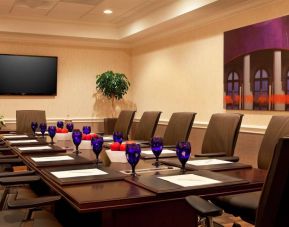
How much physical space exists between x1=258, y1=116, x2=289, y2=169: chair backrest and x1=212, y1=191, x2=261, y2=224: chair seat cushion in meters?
0.36

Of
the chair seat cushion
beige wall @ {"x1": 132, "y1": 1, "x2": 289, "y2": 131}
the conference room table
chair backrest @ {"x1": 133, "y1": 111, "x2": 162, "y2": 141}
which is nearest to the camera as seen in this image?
the conference room table

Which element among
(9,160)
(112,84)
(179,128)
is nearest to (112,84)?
(112,84)

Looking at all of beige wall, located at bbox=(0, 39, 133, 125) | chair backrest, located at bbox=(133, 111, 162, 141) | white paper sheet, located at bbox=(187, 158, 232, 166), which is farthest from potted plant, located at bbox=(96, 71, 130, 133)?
white paper sheet, located at bbox=(187, 158, 232, 166)

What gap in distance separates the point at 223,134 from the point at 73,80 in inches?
195

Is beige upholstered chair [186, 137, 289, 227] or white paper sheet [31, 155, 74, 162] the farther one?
white paper sheet [31, 155, 74, 162]

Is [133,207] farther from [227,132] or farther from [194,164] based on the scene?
[227,132]

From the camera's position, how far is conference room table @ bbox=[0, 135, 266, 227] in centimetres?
146

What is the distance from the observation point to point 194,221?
5.62 feet

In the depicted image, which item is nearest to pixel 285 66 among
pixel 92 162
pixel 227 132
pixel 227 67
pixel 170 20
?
pixel 227 67

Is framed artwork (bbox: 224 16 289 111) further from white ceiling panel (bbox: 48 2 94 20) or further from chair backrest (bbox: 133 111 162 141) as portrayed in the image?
white ceiling panel (bbox: 48 2 94 20)

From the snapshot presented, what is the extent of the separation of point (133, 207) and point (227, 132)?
1.75 metres

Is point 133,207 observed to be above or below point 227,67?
below

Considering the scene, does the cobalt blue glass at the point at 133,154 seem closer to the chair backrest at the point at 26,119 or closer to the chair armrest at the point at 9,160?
the chair armrest at the point at 9,160

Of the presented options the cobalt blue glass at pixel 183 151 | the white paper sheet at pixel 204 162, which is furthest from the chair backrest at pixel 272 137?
the cobalt blue glass at pixel 183 151
